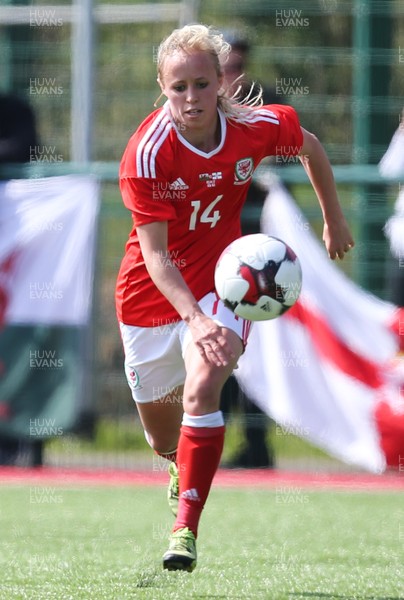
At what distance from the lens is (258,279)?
4094mm

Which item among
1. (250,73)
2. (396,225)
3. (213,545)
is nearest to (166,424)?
(213,545)

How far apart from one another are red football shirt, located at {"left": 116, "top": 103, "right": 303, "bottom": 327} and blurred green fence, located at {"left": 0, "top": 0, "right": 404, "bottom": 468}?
9.22ft

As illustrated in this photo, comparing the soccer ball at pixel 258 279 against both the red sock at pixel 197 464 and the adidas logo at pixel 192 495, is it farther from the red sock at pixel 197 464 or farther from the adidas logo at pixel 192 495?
the adidas logo at pixel 192 495

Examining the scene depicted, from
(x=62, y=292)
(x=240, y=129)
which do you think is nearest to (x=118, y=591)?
(x=240, y=129)

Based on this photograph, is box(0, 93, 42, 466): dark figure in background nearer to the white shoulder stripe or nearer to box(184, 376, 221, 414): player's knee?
the white shoulder stripe

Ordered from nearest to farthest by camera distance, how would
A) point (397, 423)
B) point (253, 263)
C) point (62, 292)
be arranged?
1. point (253, 263)
2. point (397, 423)
3. point (62, 292)

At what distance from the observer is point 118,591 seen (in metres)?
3.87

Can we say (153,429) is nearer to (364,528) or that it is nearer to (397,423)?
(364,528)

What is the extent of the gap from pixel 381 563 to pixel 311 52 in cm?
402

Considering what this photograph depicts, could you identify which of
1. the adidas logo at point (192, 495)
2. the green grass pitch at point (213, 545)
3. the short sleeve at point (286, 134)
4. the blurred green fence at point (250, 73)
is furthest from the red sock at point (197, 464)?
the blurred green fence at point (250, 73)

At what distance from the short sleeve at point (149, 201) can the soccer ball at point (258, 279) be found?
28 cm

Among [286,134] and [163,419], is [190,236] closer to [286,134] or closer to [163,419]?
[286,134]

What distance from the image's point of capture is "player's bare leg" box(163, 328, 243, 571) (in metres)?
4.09

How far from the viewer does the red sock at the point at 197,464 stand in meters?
4.11
